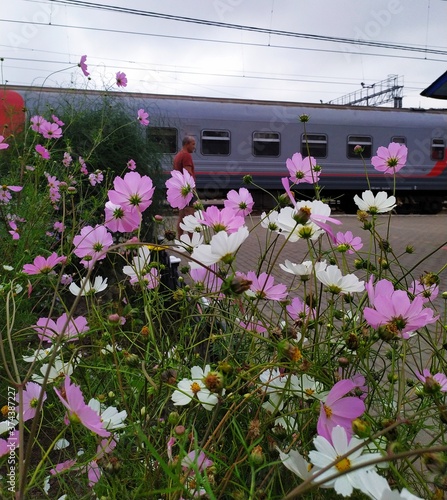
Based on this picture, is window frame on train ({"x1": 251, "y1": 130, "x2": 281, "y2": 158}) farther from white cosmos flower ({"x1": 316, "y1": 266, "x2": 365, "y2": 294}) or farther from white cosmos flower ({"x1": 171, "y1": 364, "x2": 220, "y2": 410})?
white cosmos flower ({"x1": 171, "y1": 364, "x2": 220, "y2": 410})

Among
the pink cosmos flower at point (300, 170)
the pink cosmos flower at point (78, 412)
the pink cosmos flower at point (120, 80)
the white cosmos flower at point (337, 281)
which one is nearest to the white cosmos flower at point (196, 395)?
the pink cosmos flower at point (78, 412)

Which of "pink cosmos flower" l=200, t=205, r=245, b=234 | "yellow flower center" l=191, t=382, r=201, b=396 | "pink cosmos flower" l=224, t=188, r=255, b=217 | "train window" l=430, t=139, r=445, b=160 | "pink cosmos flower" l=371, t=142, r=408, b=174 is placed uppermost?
"train window" l=430, t=139, r=445, b=160

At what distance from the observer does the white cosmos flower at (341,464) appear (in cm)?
35

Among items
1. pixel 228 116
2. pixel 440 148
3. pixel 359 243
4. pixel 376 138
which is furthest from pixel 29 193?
pixel 440 148

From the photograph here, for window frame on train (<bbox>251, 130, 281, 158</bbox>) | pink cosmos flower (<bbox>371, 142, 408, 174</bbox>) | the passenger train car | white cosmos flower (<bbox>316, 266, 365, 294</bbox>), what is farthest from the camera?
window frame on train (<bbox>251, 130, 281, 158</bbox>)

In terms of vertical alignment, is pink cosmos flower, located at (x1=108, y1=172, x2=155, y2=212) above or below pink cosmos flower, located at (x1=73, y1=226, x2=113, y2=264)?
above

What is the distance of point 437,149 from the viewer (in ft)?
39.9

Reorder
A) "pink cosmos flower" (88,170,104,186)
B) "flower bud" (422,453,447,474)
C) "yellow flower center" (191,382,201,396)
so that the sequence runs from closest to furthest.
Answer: "flower bud" (422,453,447,474)
"yellow flower center" (191,382,201,396)
"pink cosmos flower" (88,170,104,186)

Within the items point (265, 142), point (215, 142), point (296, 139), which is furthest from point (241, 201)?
point (296, 139)

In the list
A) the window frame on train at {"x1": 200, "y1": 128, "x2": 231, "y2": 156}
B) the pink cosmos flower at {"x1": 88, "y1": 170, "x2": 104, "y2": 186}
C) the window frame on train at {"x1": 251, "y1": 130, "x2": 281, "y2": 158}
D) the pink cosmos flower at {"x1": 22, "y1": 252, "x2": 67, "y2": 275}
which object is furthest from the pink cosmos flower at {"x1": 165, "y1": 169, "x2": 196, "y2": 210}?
the window frame on train at {"x1": 251, "y1": 130, "x2": 281, "y2": 158}

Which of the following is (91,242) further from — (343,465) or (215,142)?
(215,142)

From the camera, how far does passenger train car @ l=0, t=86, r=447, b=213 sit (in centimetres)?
1004

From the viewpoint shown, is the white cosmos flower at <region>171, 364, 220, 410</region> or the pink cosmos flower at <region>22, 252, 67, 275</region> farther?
the pink cosmos flower at <region>22, 252, 67, 275</region>

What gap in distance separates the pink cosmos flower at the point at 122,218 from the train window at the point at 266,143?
32.6ft
